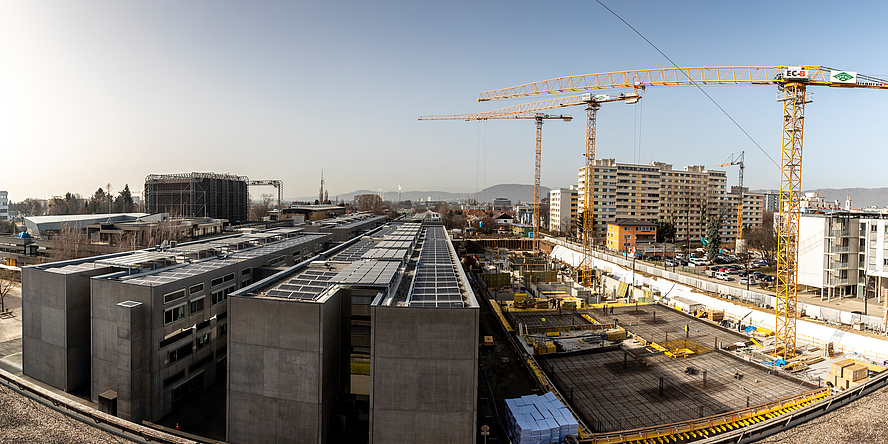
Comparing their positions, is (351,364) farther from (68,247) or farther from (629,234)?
(629,234)

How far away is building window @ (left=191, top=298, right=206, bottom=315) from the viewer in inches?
615

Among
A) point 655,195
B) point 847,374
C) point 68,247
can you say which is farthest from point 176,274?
point 655,195

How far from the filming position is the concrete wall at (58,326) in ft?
50.2

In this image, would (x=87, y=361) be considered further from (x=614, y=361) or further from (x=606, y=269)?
(x=606, y=269)

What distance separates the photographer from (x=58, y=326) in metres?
15.4

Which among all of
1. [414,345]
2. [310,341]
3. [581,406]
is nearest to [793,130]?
[581,406]

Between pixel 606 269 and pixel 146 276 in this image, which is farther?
pixel 606 269

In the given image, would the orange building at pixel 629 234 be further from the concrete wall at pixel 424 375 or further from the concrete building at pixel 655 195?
the concrete wall at pixel 424 375

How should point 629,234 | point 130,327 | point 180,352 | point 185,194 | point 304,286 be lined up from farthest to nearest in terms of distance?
1. point 185,194
2. point 629,234
3. point 180,352
4. point 130,327
5. point 304,286

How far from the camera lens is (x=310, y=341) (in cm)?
1097

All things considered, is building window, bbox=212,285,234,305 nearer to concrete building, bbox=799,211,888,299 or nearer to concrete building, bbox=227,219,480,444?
concrete building, bbox=227,219,480,444

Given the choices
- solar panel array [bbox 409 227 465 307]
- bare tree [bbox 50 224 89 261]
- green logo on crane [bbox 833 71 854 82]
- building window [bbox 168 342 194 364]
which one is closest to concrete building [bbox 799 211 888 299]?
green logo on crane [bbox 833 71 854 82]

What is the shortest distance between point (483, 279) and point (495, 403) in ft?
74.3

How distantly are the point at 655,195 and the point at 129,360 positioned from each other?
7647 cm
